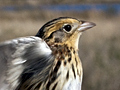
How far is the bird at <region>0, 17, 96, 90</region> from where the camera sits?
3.57m

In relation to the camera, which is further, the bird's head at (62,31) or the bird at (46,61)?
the bird's head at (62,31)

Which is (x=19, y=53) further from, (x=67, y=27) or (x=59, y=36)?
(x=67, y=27)

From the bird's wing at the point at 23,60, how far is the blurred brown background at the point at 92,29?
4.37m

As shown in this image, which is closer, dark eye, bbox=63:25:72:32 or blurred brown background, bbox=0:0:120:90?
dark eye, bbox=63:25:72:32

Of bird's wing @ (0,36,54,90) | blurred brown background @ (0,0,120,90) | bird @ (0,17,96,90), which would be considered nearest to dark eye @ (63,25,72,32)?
bird @ (0,17,96,90)

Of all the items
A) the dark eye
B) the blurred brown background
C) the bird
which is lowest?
the blurred brown background

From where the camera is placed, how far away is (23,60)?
3.60 meters

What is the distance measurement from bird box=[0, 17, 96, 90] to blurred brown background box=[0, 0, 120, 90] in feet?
13.7

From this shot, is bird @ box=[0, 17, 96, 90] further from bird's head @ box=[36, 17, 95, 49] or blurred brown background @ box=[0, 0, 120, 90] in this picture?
blurred brown background @ box=[0, 0, 120, 90]

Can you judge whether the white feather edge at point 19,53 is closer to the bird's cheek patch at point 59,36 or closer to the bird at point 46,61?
the bird at point 46,61

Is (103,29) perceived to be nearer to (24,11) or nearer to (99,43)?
(99,43)

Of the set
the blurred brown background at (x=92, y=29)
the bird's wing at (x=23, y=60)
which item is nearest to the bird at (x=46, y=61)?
the bird's wing at (x=23, y=60)

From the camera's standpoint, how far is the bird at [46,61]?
3.57 metres

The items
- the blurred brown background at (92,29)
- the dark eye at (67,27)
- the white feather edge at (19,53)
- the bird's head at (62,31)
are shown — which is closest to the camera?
the white feather edge at (19,53)
